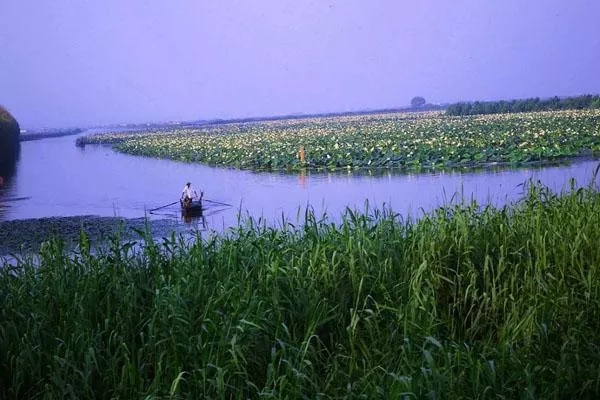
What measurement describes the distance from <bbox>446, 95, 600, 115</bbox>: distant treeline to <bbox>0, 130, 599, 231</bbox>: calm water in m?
24.4

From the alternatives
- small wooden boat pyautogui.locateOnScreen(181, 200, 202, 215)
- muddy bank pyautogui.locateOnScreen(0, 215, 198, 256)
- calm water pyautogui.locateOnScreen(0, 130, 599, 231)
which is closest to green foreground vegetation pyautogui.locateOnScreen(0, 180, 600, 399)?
muddy bank pyautogui.locateOnScreen(0, 215, 198, 256)

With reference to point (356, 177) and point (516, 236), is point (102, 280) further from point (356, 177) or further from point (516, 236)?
point (356, 177)

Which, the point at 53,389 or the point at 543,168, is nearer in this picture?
the point at 53,389

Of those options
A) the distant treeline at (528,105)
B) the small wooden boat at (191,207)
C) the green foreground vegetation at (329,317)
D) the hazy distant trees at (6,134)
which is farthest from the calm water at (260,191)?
the distant treeline at (528,105)

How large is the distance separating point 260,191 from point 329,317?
8.21 metres

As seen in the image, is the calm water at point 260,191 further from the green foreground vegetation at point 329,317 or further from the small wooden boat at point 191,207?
the green foreground vegetation at point 329,317

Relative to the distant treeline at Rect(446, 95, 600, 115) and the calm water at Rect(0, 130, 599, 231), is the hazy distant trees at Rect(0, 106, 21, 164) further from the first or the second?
the distant treeline at Rect(446, 95, 600, 115)

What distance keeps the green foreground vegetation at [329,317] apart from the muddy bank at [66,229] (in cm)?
313

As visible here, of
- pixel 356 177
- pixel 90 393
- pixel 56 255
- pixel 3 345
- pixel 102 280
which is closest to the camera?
pixel 90 393

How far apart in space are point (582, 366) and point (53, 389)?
80.6 inches

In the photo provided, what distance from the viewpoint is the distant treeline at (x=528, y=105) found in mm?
36625

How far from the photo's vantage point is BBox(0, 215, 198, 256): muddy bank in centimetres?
736

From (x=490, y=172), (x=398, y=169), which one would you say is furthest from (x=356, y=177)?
(x=490, y=172)

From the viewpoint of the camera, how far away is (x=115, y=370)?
294cm
